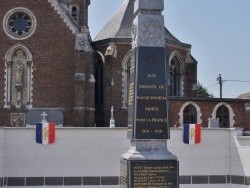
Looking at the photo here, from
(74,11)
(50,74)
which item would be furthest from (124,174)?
(74,11)

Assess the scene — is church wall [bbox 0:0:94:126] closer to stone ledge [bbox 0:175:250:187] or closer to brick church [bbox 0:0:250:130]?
brick church [bbox 0:0:250:130]

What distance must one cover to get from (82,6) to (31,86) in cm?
1160

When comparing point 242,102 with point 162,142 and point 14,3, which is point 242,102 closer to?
point 14,3

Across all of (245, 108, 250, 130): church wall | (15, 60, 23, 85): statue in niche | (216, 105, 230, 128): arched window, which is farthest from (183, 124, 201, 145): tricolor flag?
(15, 60, 23, 85): statue in niche

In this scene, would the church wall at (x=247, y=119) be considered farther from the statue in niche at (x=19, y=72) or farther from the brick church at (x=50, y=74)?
the statue in niche at (x=19, y=72)

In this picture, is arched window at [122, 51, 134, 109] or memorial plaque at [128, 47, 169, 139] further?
arched window at [122, 51, 134, 109]

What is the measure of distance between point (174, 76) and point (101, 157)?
1892cm

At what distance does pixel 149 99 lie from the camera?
477 inches

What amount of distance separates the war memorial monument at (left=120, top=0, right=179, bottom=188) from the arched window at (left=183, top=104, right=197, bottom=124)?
17663 mm

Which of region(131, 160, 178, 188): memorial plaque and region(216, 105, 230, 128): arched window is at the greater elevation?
region(216, 105, 230, 128): arched window

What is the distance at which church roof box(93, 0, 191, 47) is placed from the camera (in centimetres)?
3481

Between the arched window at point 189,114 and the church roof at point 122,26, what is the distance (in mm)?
6476

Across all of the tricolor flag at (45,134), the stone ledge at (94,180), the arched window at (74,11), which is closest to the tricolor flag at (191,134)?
the stone ledge at (94,180)

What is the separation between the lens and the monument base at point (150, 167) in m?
12.0
